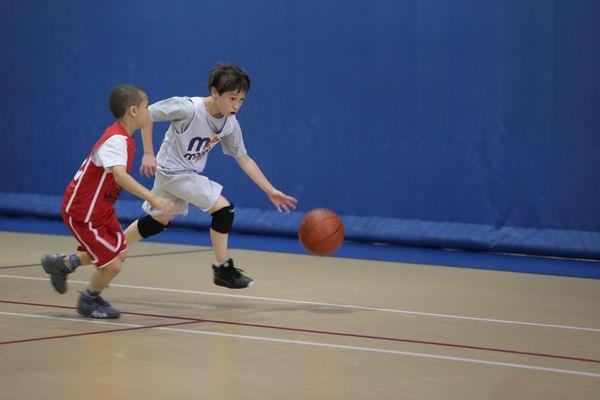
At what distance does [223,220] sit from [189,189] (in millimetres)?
262

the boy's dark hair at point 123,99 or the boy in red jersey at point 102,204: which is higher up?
the boy's dark hair at point 123,99

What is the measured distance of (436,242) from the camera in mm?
8789

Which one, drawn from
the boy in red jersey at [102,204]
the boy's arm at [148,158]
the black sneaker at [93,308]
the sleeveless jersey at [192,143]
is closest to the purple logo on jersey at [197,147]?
the sleeveless jersey at [192,143]

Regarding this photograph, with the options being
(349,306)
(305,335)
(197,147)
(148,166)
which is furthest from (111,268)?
(349,306)

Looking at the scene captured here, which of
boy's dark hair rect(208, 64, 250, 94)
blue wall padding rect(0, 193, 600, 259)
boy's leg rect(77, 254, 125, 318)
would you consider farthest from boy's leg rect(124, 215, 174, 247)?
blue wall padding rect(0, 193, 600, 259)

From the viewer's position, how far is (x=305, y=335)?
4.98 metres

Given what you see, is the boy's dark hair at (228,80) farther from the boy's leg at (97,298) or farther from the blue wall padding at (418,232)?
the blue wall padding at (418,232)

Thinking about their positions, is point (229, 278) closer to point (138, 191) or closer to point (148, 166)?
point (148, 166)

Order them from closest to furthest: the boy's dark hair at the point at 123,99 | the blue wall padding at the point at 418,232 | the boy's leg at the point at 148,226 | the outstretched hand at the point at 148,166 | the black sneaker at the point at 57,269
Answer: the boy's dark hair at the point at 123,99, the black sneaker at the point at 57,269, the outstretched hand at the point at 148,166, the boy's leg at the point at 148,226, the blue wall padding at the point at 418,232

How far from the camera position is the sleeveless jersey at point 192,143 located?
612cm

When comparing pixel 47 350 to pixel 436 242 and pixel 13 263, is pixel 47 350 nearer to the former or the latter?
pixel 13 263

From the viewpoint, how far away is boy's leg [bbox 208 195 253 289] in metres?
6.07

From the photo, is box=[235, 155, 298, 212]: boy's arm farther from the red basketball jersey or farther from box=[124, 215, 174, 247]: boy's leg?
the red basketball jersey

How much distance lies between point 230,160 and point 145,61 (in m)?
1.28
